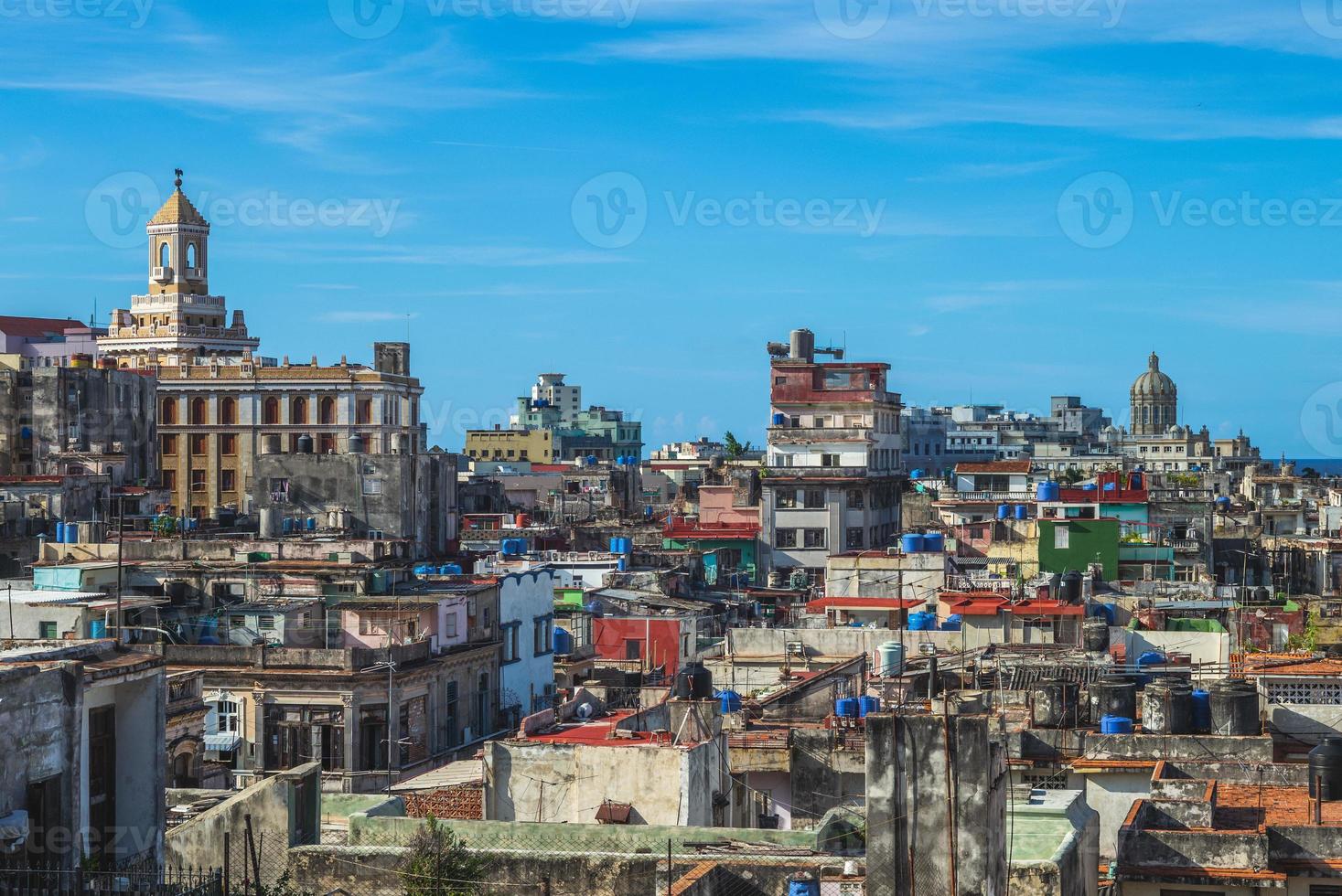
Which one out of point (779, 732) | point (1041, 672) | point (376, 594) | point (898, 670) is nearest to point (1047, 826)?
point (779, 732)

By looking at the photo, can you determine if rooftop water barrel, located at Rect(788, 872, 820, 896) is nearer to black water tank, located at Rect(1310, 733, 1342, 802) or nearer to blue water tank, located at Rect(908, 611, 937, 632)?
black water tank, located at Rect(1310, 733, 1342, 802)

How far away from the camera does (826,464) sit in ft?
327

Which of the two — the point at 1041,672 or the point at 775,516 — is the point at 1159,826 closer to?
the point at 1041,672

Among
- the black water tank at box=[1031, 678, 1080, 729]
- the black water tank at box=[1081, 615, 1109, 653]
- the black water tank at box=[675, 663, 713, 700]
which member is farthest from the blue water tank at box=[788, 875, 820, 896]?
the black water tank at box=[1081, 615, 1109, 653]

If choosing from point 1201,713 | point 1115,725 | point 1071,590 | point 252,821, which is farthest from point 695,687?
point 1071,590

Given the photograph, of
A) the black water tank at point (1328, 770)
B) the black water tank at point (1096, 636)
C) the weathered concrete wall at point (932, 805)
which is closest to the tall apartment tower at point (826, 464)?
the black water tank at point (1096, 636)

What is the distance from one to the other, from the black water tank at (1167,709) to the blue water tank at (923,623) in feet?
66.8

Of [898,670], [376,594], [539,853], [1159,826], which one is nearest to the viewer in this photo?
[539,853]

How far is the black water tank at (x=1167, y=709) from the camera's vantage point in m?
31.6

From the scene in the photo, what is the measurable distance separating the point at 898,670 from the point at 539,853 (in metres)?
21.2

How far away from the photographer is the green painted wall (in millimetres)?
72062

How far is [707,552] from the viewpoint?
92.3m

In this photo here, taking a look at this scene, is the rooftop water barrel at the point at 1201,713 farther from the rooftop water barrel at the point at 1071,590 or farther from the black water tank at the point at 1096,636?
the rooftop water barrel at the point at 1071,590

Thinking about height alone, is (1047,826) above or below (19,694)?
below
